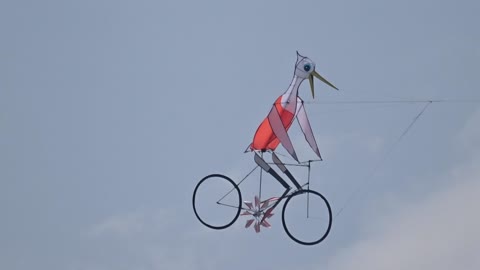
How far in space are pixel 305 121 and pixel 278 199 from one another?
1.72 meters

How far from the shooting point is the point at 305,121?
987 inches

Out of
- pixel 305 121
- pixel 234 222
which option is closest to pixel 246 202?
pixel 234 222

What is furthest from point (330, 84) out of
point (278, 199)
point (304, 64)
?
point (278, 199)

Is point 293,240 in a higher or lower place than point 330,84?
lower

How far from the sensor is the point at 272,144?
25.3 meters

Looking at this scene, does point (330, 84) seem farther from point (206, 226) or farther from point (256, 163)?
point (206, 226)

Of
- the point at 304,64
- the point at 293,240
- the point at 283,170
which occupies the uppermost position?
the point at 304,64

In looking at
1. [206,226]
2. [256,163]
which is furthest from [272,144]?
[206,226]

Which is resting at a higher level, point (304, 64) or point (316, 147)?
point (304, 64)

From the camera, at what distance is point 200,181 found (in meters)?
25.2

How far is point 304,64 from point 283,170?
228 centimetres

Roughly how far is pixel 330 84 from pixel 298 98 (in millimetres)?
806

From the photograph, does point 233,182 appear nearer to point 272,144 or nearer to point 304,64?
point 272,144

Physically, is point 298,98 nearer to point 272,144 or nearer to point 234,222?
point 272,144
